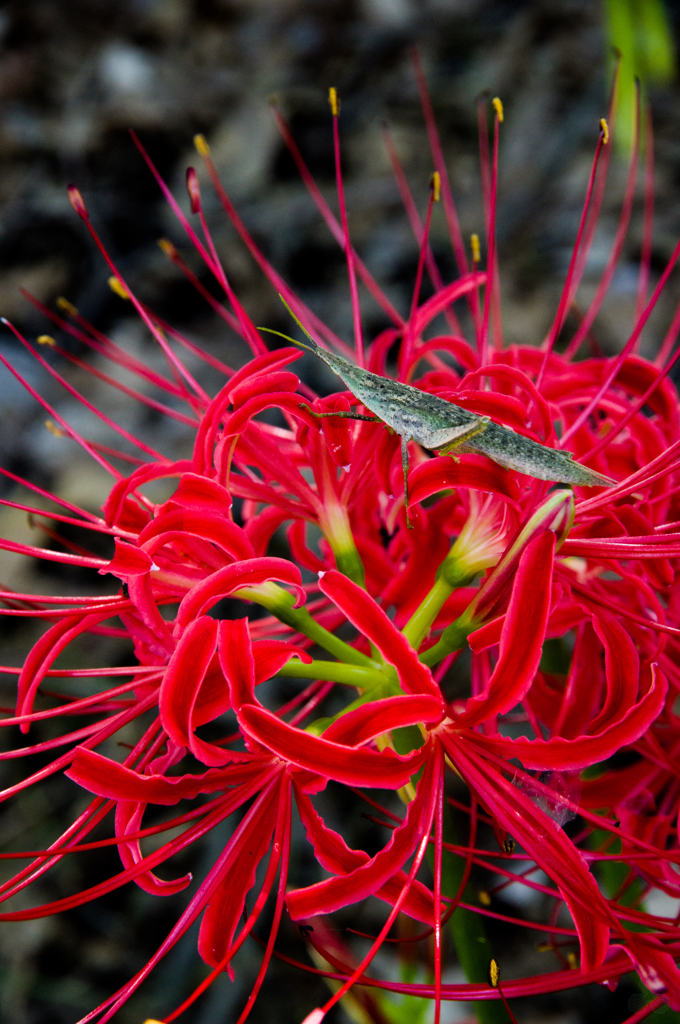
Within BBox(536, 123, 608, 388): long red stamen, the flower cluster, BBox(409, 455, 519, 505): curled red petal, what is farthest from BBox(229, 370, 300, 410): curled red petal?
BBox(536, 123, 608, 388): long red stamen

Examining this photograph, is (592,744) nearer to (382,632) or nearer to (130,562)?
(382,632)

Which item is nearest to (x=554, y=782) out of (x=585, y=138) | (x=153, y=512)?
(x=153, y=512)

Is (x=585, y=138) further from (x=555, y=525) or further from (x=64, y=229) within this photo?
(x=555, y=525)

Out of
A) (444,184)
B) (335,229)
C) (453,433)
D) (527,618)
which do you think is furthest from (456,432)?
(444,184)

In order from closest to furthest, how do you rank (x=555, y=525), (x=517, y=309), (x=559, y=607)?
(x=555, y=525)
(x=559, y=607)
(x=517, y=309)

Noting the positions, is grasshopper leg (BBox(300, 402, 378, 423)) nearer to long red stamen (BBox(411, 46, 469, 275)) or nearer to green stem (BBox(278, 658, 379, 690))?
green stem (BBox(278, 658, 379, 690))

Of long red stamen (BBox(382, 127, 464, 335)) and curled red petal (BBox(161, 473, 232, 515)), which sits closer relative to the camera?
curled red petal (BBox(161, 473, 232, 515))
